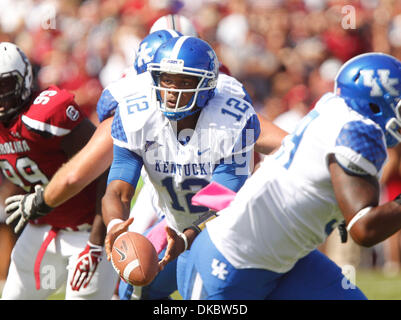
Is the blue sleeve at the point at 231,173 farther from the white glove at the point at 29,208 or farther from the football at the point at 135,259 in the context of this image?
the white glove at the point at 29,208

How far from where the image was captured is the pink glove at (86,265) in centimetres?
462

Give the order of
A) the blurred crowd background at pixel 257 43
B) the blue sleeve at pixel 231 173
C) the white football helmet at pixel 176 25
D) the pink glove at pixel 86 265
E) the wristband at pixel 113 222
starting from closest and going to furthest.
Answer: the wristband at pixel 113 222 → the blue sleeve at pixel 231 173 → the pink glove at pixel 86 265 → the white football helmet at pixel 176 25 → the blurred crowd background at pixel 257 43

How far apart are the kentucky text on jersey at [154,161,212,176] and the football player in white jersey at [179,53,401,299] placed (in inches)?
20.1

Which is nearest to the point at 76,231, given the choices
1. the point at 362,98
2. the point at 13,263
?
the point at 13,263

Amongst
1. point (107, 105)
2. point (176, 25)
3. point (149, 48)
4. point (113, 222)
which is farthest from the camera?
point (176, 25)

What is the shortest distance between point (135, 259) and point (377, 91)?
4.18ft

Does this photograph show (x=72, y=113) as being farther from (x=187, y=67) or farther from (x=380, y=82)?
(x=380, y=82)

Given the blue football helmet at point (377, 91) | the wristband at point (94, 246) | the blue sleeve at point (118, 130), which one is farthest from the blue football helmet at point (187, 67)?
the wristband at point (94, 246)

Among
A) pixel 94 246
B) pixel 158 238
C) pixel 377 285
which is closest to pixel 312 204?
pixel 158 238

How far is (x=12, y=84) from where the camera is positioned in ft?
15.6

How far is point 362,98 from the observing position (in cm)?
325

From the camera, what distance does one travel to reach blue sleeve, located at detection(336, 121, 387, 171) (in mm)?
3025
